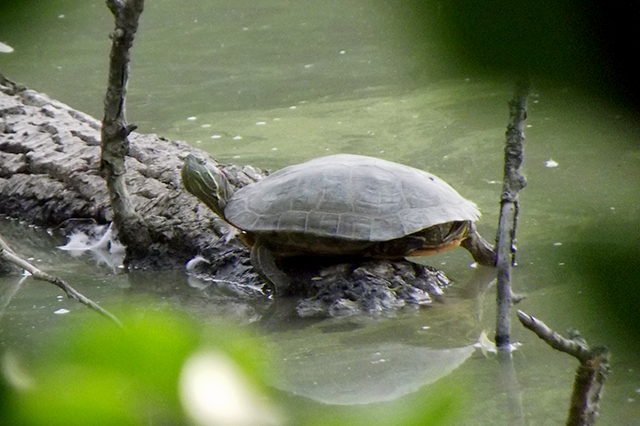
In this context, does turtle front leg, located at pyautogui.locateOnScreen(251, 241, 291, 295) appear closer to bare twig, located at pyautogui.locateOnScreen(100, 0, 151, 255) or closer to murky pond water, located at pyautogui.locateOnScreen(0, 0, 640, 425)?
murky pond water, located at pyautogui.locateOnScreen(0, 0, 640, 425)

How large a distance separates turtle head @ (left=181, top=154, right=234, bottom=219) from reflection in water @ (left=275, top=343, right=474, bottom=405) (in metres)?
1.09

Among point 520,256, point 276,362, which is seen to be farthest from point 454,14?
point 520,256

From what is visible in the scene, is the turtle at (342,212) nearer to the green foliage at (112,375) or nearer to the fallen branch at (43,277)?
the fallen branch at (43,277)

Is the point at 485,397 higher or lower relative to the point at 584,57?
lower

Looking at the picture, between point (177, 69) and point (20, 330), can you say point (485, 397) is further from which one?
point (177, 69)

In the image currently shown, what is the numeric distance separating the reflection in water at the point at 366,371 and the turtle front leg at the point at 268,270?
64cm

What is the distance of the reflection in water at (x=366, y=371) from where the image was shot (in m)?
2.72

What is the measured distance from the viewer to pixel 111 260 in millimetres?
4453

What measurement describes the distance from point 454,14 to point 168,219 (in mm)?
4146

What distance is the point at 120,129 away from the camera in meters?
3.88

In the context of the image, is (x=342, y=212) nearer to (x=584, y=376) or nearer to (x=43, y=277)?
(x=43, y=277)

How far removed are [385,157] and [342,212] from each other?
2289 millimetres

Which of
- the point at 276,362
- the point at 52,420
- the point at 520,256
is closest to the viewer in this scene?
the point at 52,420

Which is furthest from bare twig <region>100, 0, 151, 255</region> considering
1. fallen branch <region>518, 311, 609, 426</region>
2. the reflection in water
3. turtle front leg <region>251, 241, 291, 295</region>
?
fallen branch <region>518, 311, 609, 426</region>
